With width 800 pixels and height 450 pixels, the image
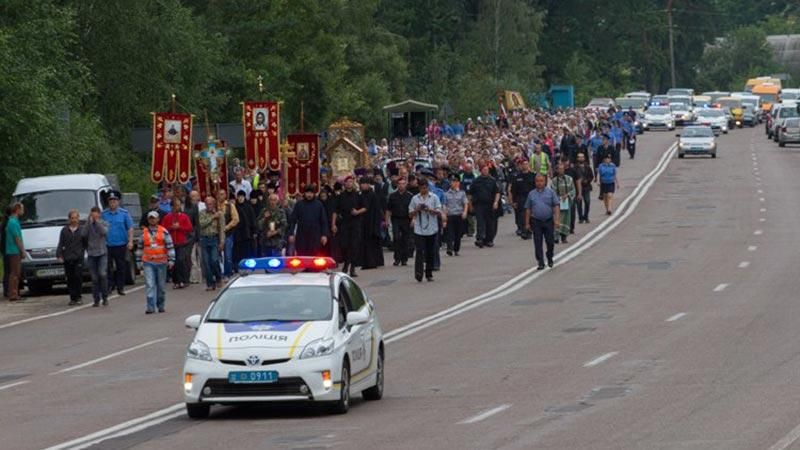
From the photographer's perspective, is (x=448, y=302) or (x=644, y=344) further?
(x=448, y=302)

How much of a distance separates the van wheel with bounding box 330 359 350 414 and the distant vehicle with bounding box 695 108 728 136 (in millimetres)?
81879

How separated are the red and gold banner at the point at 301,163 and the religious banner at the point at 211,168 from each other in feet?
7.57

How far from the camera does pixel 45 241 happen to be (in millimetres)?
35219

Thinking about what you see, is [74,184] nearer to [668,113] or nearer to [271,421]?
[271,421]

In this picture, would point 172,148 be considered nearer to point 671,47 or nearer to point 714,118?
point 714,118

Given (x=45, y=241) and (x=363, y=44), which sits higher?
(x=363, y=44)

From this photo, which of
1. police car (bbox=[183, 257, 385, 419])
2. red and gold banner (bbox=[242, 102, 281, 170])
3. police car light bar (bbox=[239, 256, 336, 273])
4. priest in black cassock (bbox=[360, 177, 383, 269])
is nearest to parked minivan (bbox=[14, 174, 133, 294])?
priest in black cassock (bbox=[360, 177, 383, 269])

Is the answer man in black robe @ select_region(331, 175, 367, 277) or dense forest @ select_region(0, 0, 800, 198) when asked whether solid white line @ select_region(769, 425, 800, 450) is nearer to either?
man in black robe @ select_region(331, 175, 367, 277)

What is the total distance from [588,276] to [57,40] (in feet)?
50.3

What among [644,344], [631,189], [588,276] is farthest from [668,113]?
Answer: [644,344]

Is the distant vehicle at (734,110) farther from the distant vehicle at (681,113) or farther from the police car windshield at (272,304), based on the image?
the police car windshield at (272,304)

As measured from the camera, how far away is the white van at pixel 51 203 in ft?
116

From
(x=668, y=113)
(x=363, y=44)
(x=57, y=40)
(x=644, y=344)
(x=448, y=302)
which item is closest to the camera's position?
(x=644, y=344)

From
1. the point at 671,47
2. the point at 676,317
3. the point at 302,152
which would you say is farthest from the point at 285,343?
the point at 671,47
